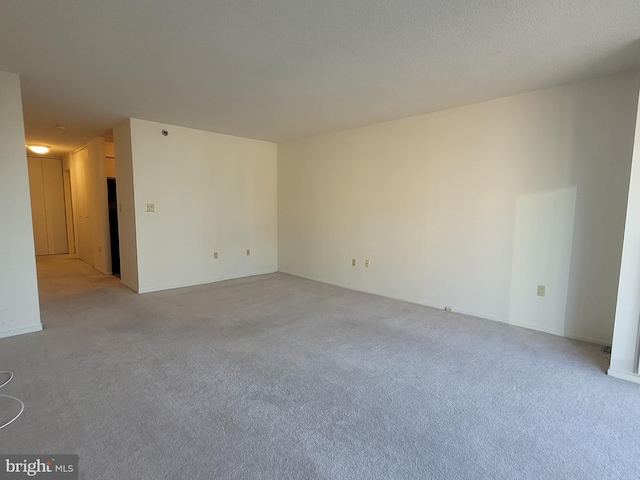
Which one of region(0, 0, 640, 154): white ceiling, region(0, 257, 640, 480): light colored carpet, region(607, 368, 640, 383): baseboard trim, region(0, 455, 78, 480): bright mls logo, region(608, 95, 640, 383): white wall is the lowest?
region(0, 455, 78, 480): bright mls logo

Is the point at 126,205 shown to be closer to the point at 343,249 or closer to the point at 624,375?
the point at 343,249

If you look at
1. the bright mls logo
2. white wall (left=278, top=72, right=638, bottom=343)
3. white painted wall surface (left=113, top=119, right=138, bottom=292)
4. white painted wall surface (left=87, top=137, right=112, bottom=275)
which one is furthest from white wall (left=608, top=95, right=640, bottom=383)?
white painted wall surface (left=87, top=137, right=112, bottom=275)

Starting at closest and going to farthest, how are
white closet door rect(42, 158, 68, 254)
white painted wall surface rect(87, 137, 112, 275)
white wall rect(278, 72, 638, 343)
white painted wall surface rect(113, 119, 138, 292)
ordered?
white wall rect(278, 72, 638, 343)
white painted wall surface rect(113, 119, 138, 292)
white painted wall surface rect(87, 137, 112, 275)
white closet door rect(42, 158, 68, 254)

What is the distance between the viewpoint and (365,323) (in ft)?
11.5

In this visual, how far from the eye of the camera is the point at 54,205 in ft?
26.2

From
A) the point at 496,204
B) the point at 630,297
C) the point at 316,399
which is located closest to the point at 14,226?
the point at 316,399

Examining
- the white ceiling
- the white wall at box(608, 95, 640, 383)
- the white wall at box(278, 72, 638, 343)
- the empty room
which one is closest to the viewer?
the empty room

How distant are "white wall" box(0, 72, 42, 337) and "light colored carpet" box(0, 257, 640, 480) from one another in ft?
0.79

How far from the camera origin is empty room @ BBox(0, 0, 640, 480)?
5.74 ft

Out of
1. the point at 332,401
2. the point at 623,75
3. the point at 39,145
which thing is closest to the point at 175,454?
the point at 332,401

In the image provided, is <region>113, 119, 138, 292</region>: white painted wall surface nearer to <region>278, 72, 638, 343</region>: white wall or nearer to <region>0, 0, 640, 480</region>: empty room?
<region>0, 0, 640, 480</region>: empty room

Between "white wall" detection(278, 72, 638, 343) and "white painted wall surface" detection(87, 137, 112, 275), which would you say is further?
"white painted wall surface" detection(87, 137, 112, 275)

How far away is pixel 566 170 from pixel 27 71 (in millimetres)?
4860

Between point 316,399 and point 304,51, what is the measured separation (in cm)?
239
